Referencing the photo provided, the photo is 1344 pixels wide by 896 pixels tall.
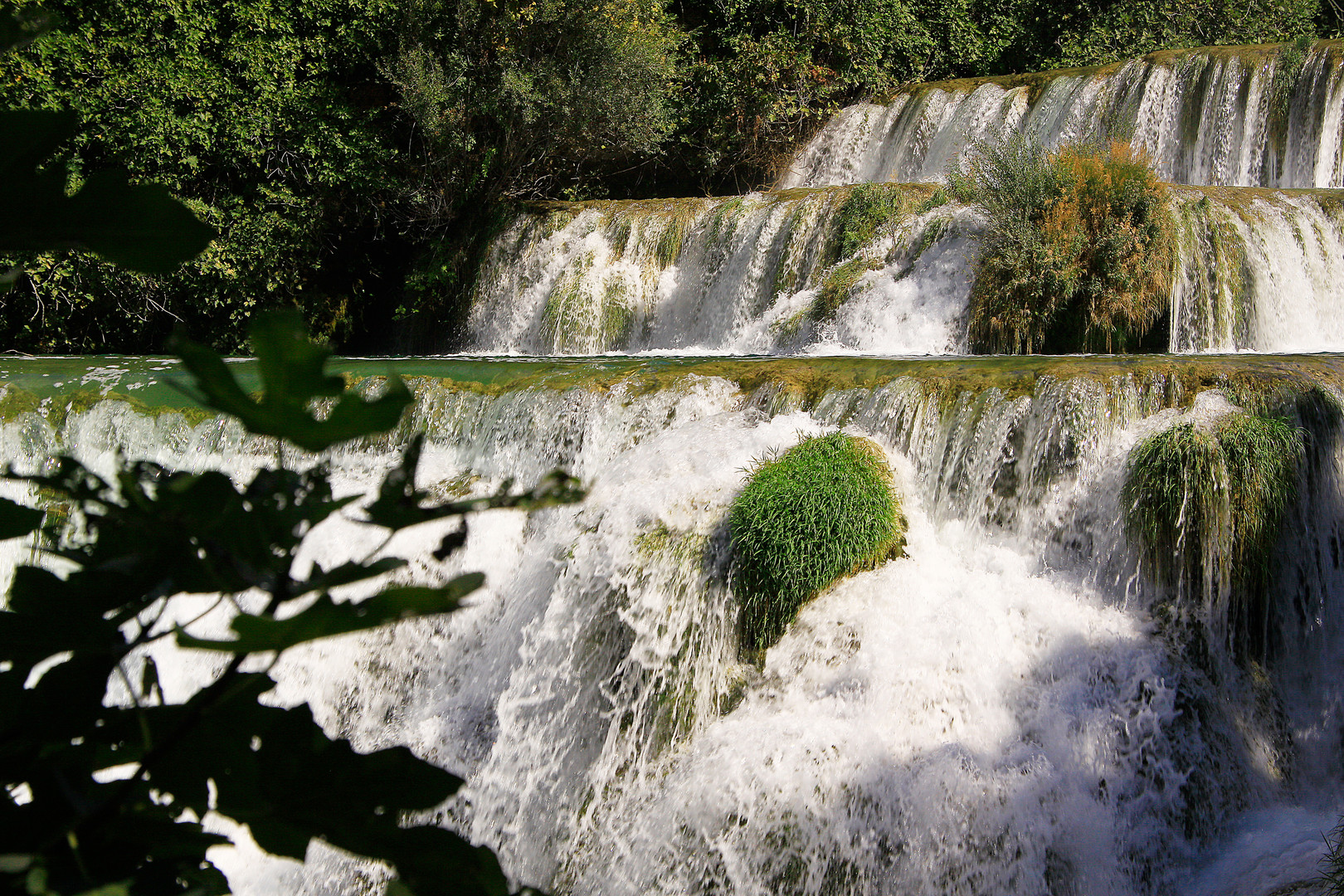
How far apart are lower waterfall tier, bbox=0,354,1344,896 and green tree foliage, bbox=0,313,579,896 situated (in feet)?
11.0

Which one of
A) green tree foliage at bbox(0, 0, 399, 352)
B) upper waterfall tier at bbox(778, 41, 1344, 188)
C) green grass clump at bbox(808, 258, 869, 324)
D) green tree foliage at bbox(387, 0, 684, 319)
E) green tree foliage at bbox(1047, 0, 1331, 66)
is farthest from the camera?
green tree foliage at bbox(1047, 0, 1331, 66)

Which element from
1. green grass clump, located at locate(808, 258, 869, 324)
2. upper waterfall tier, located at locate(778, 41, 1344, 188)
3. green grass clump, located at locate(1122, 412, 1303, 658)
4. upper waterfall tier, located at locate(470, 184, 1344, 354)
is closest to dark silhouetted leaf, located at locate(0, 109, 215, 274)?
green grass clump, located at locate(1122, 412, 1303, 658)

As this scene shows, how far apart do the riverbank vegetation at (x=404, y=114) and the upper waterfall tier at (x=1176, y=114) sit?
1.72 metres

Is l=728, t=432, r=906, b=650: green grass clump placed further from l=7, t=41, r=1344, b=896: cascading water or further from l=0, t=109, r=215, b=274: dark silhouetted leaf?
l=0, t=109, r=215, b=274: dark silhouetted leaf

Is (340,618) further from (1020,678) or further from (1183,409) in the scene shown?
(1183,409)

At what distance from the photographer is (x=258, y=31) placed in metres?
13.0

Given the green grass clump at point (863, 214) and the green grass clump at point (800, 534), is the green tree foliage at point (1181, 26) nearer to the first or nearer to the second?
the green grass clump at point (863, 214)

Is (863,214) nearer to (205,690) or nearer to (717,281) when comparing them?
(717,281)

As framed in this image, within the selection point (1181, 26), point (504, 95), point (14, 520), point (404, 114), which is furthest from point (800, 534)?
point (1181, 26)

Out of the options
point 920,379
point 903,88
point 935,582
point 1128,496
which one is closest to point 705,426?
point 920,379

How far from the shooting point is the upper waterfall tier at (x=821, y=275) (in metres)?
8.12

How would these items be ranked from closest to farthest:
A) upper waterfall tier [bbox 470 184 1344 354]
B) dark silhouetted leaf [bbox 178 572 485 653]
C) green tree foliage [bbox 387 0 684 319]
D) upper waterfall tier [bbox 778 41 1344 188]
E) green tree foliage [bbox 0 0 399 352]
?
dark silhouetted leaf [bbox 178 572 485 653]
upper waterfall tier [bbox 470 184 1344 354]
upper waterfall tier [bbox 778 41 1344 188]
green tree foliage [bbox 0 0 399 352]
green tree foliage [bbox 387 0 684 319]

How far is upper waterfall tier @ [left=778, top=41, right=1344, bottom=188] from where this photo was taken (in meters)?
11.2

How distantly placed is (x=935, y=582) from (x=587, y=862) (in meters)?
2.22
